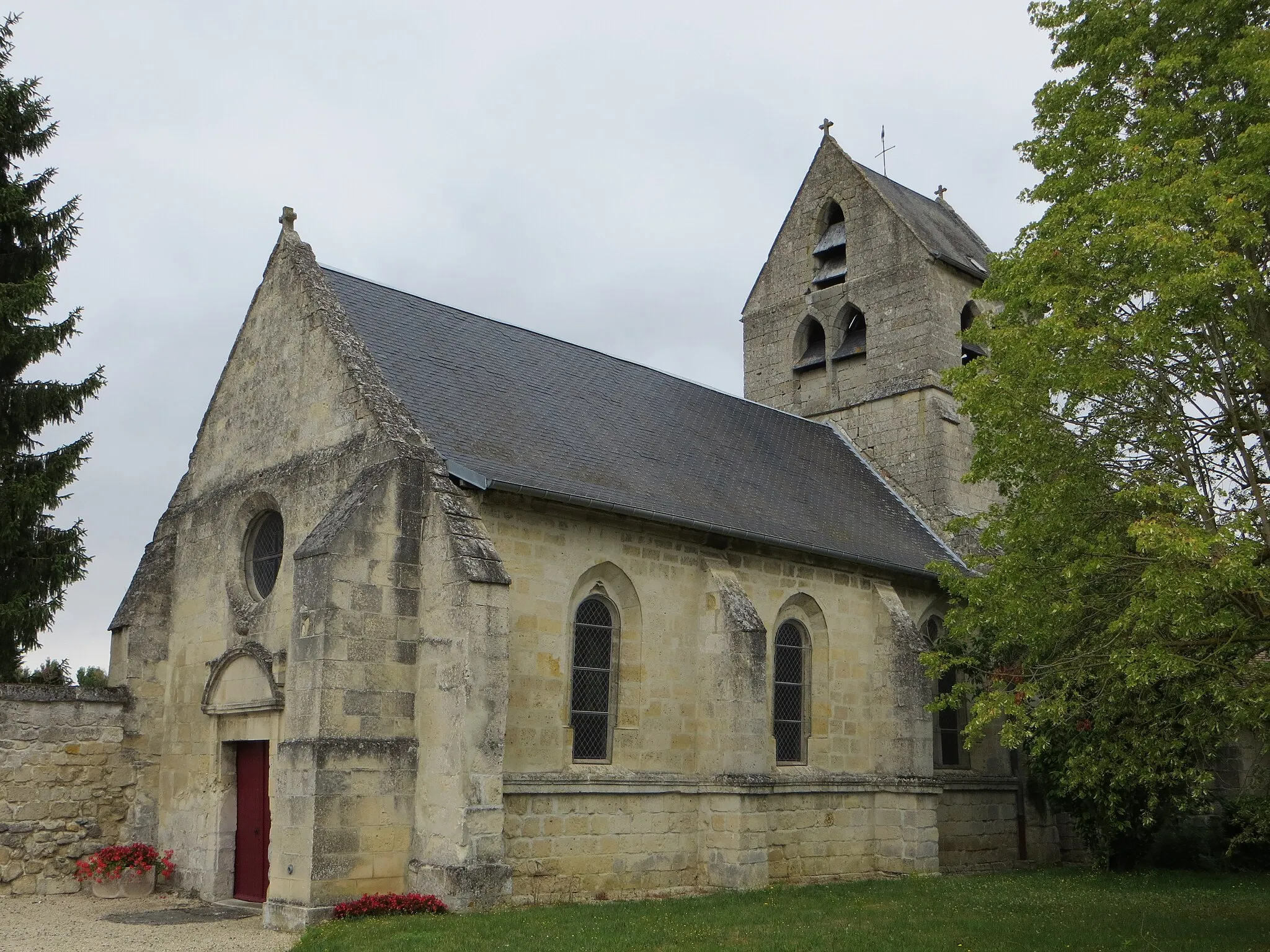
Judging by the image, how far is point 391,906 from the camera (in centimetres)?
1150

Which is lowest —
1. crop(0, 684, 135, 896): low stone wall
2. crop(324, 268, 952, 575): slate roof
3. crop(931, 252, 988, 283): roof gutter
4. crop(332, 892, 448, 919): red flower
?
crop(332, 892, 448, 919): red flower

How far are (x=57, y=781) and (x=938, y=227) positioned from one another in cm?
1949

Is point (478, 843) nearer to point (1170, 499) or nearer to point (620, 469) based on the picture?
point (620, 469)

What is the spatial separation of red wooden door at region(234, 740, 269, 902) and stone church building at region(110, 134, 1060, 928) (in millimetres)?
50

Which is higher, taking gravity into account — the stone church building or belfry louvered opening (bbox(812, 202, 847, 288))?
belfry louvered opening (bbox(812, 202, 847, 288))

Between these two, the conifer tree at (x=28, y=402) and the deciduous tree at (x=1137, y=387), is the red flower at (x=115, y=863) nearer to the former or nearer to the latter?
the conifer tree at (x=28, y=402)

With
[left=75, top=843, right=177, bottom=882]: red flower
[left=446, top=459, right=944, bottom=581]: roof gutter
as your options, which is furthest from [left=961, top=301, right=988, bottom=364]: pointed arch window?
[left=75, top=843, right=177, bottom=882]: red flower

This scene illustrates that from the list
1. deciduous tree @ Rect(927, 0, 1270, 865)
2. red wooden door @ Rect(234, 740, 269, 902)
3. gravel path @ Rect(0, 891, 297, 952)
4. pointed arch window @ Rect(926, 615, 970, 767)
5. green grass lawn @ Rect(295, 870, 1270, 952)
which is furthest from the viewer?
pointed arch window @ Rect(926, 615, 970, 767)

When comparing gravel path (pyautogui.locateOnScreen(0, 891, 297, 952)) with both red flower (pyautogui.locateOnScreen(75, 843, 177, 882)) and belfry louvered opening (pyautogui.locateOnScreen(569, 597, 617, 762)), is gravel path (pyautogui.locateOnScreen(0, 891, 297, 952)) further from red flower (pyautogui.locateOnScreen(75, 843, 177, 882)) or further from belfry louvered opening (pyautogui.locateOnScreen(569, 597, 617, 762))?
belfry louvered opening (pyautogui.locateOnScreen(569, 597, 617, 762))

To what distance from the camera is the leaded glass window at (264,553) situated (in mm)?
14719

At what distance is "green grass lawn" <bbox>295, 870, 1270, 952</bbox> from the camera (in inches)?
400

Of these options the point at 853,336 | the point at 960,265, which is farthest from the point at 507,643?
the point at 960,265

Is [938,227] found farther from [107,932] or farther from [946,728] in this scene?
[107,932]

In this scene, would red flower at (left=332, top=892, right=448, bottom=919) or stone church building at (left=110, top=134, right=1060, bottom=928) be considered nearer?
red flower at (left=332, top=892, right=448, bottom=919)
